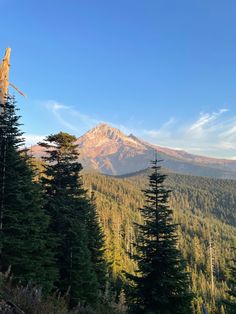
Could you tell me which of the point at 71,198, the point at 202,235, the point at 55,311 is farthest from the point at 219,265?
the point at 55,311

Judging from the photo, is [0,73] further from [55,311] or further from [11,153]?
[55,311]

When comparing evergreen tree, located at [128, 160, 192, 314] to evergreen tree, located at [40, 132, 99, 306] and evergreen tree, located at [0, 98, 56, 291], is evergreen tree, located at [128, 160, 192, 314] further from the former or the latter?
evergreen tree, located at [0, 98, 56, 291]

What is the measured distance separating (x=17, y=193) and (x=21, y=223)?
1278 millimetres

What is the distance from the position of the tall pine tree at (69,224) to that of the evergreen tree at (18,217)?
72.9 inches

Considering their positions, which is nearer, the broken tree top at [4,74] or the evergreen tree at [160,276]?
the evergreen tree at [160,276]

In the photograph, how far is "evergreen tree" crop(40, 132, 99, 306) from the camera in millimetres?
16141

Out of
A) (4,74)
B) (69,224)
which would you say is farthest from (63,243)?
(4,74)

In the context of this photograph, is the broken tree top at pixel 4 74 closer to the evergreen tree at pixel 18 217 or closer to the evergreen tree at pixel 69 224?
the evergreen tree at pixel 18 217

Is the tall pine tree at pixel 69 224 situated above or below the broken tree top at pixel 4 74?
below

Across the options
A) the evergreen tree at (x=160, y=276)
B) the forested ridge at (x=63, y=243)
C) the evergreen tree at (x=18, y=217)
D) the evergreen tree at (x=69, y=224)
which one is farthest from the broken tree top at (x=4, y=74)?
the evergreen tree at (x=160, y=276)

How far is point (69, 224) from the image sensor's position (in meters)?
17.1

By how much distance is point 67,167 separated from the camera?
19.3 m

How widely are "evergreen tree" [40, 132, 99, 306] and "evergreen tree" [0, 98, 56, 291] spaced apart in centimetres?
186

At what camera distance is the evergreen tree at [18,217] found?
11.6m
